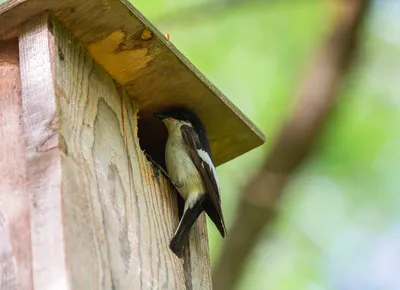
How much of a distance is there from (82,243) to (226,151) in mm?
1628

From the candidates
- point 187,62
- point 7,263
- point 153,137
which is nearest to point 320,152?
point 153,137

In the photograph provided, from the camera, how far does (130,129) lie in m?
3.29

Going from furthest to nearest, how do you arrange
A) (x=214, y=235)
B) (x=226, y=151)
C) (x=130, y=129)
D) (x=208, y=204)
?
1. (x=214, y=235)
2. (x=226, y=151)
3. (x=208, y=204)
4. (x=130, y=129)

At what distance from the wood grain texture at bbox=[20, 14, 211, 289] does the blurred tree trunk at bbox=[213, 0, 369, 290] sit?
4.95 feet

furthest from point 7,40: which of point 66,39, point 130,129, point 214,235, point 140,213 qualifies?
point 214,235

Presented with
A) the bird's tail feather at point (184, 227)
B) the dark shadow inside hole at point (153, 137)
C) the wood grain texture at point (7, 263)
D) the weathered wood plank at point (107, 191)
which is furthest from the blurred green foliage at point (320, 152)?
the wood grain texture at point (7, 263)

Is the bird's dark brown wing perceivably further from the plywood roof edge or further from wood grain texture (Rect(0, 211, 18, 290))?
wood grain texture (Rect(0, 211, 18, 290))

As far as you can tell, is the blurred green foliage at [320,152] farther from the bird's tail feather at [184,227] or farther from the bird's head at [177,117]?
the bird's tail feather at [184,227]

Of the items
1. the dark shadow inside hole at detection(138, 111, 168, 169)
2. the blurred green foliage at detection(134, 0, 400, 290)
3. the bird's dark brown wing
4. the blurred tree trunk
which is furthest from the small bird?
the blurred green foliage at detection(134, 0, 400, 290)

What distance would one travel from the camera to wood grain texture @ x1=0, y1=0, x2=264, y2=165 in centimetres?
304

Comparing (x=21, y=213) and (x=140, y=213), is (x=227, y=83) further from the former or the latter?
(x=21, y=213)

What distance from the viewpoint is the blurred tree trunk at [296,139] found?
483 centimetres

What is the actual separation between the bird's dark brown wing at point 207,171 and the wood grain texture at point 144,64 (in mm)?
114

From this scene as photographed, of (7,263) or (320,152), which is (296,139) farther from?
(7,263)
